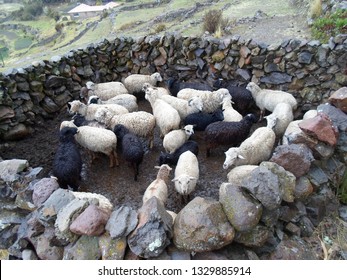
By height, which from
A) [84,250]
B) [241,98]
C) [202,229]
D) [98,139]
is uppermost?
[202,229]

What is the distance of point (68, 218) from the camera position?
4301mm

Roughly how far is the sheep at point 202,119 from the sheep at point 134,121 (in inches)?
38.8

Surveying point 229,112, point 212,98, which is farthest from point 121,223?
point 212,98

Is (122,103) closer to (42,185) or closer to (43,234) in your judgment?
(42,185)

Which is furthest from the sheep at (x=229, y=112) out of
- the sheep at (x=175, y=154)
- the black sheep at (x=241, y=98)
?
the sheep at (x=175, y=154)

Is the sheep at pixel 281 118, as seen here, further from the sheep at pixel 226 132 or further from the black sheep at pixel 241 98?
the black sheep at pixel 241 98

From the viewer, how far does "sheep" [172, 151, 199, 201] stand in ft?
19.2

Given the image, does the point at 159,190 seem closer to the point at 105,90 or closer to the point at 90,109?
the point at 90,109

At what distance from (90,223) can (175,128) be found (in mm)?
3909

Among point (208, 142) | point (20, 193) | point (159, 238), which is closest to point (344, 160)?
point (208, 142)

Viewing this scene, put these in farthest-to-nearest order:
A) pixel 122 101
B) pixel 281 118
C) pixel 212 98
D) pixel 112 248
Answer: pixel 122 101 → pixel 212 98 → pixel 281 118 → pixel 112 248

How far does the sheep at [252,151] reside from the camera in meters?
6.32

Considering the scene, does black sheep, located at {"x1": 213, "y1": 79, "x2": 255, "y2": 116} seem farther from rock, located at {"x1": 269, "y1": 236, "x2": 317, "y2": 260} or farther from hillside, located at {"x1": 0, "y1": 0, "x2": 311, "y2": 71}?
rock, located at {"x1": 269, "y1": 236, "x2": 317, "y2": 260}
